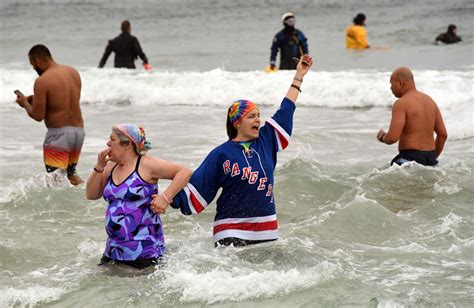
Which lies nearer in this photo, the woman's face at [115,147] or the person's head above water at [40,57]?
the woman's face at [115,147]

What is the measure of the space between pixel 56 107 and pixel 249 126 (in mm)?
3714

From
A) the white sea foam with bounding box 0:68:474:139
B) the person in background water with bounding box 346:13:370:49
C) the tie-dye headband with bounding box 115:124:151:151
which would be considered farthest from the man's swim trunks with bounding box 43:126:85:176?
the person in background water with bounding box 346:13:370:49

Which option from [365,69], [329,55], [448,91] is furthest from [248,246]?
[329,55]

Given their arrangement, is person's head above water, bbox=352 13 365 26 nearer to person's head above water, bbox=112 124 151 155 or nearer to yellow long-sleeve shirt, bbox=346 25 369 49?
yellow long-sleeve shirt, bbox=346 25 369 49

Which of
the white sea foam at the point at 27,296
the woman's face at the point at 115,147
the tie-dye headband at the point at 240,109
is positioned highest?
the tie-dye headband at the point at 240,109

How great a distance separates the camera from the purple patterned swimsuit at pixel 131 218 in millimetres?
5941

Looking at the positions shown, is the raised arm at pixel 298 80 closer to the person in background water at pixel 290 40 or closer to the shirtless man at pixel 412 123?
the shirtless man at pixel 412 123

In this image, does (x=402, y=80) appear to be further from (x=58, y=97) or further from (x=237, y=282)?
(x=237, y=282)

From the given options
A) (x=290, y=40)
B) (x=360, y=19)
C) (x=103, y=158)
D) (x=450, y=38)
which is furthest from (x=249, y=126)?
(x=450, y=38)

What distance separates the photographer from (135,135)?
599 cm

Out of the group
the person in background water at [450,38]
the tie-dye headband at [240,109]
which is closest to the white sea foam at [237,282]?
the tie-dye headband at [240,109]

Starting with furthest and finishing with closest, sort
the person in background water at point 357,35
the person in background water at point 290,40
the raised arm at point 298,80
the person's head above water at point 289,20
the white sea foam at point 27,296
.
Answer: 1. the person in background water at point 357,35
2. the person in background water at point 290,40
3. the person's head above water at point 289,20
4. the raised arm at point 298,80
5. the white sea foam at point 27,296

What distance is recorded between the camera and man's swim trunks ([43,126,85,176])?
30.5 ft

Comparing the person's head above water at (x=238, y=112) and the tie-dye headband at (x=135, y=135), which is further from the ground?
the person's head above water at (x=238, y=112)
